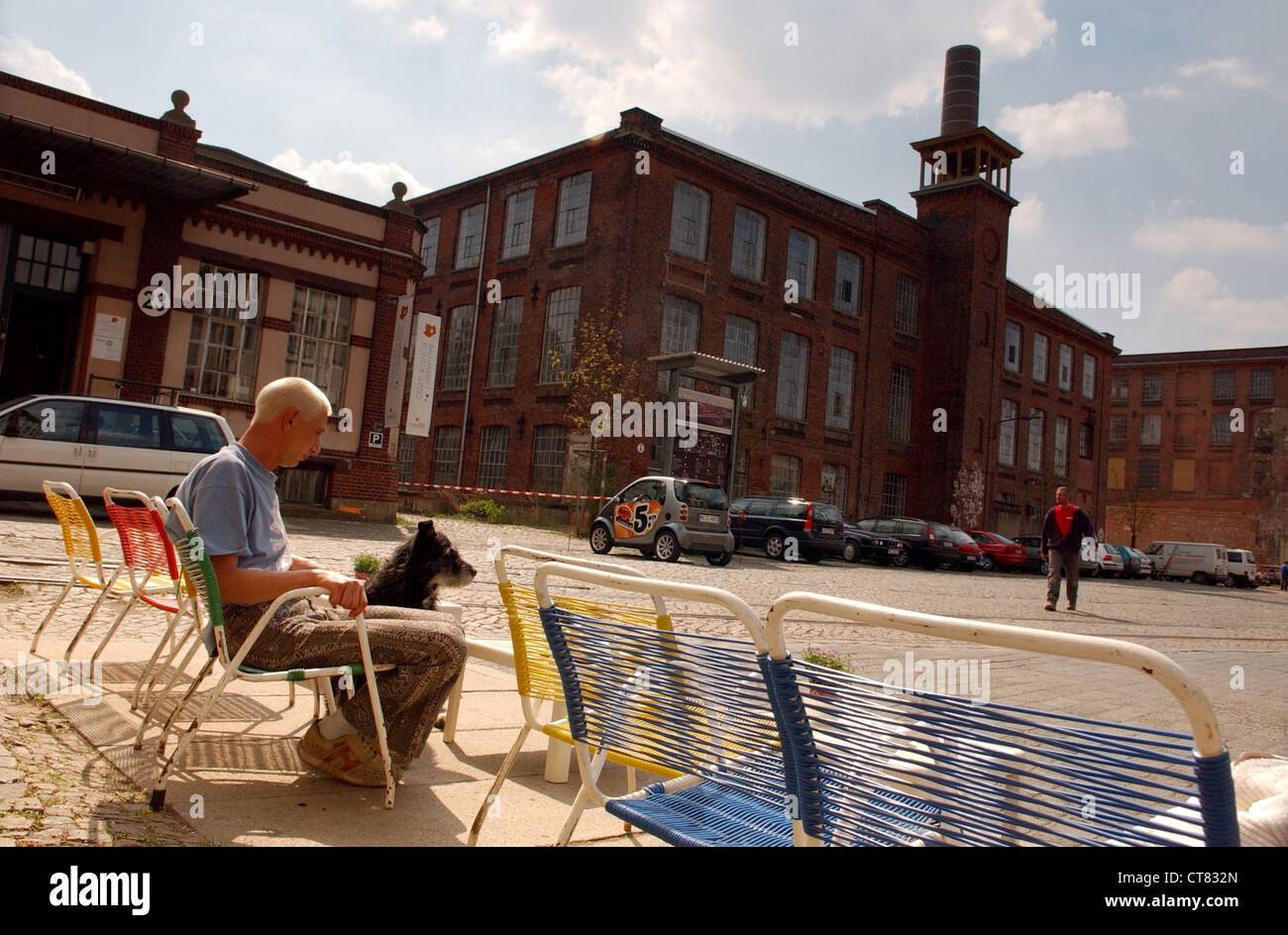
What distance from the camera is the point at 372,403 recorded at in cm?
2030

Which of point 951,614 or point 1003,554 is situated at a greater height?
point 1003,554

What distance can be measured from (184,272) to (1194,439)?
6560cm

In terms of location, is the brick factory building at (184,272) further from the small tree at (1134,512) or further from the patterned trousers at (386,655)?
the small tree at (1134,512)

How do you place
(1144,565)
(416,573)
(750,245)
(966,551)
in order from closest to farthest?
(416,573)
(966,551)
(750,245)
(1144,565)

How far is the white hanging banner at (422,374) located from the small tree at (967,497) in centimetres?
2435

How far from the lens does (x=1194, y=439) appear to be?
64875 millimetres

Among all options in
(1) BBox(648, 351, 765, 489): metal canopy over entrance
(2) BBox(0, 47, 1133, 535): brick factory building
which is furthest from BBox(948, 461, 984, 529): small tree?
(1) BBox(648, 351, 765, 489): metal canopy over entrance

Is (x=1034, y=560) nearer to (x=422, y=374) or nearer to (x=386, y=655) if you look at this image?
(x=422, y=374)

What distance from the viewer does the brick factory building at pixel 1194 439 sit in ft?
202

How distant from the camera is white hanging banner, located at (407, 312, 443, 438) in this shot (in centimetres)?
2008

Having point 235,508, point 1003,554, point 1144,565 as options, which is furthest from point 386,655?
point 1144,565

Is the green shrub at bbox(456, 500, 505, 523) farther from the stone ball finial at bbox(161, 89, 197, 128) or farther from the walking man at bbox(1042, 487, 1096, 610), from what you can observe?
the walking man at bbox(1042, 487, 1096, 610)

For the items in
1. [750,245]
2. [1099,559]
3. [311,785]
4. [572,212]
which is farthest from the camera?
[1099,559]

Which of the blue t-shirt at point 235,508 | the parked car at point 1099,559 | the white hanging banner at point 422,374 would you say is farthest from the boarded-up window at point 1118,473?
the blue t-shirt at point 235,508
